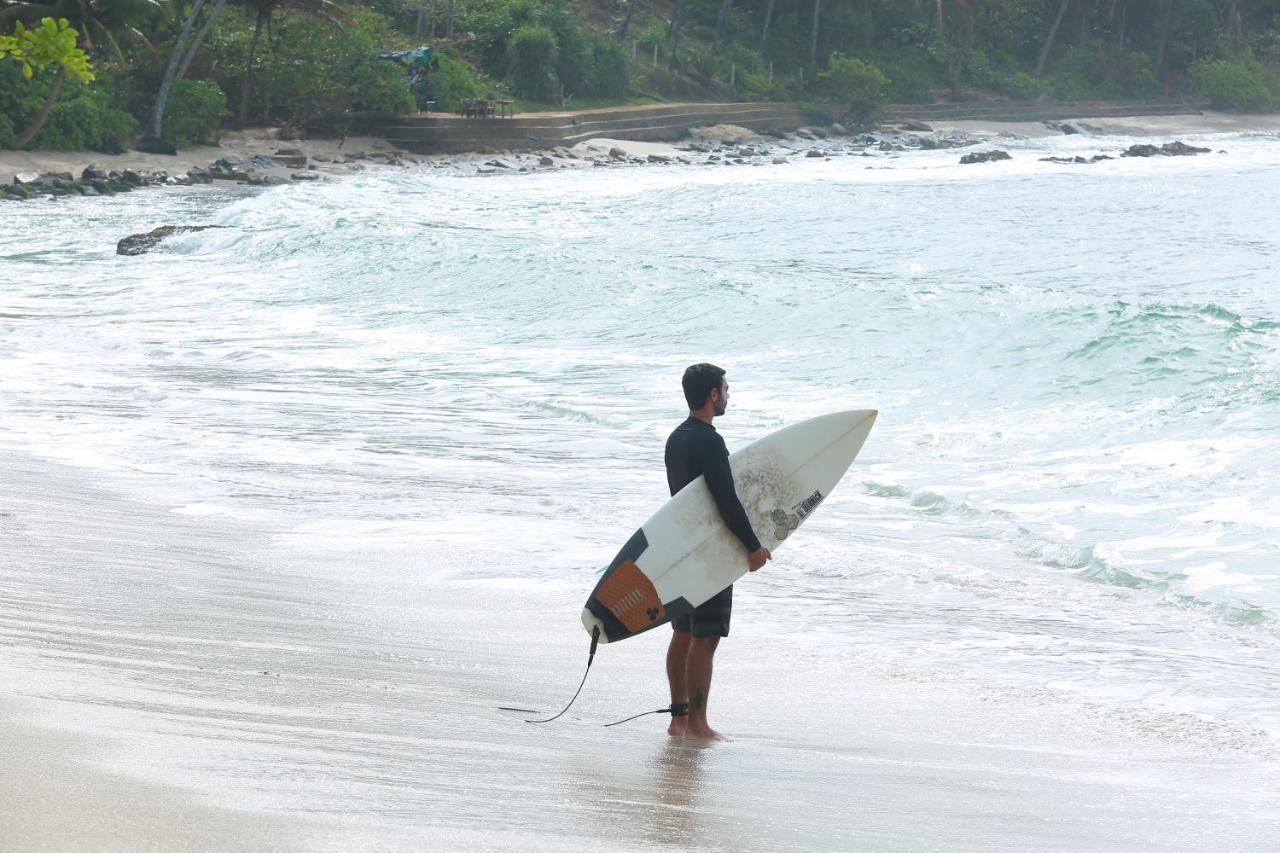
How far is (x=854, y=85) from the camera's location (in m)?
63.3

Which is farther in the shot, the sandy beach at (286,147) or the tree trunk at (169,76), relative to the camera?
the tree trunk at (169,76)

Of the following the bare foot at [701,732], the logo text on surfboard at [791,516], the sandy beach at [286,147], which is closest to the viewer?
the bare foot at [701,732]

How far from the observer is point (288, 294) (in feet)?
61.8

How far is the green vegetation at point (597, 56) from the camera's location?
38281mm

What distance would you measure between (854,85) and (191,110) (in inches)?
1243

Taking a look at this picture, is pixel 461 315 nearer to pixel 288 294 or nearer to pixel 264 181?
pixel 288 294

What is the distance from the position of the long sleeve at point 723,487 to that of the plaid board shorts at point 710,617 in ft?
0.61

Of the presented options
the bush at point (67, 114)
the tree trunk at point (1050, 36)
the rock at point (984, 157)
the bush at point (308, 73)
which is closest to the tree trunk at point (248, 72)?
the bush at point (308, 73)

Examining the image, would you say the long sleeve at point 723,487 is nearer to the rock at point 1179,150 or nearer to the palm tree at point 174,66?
the palm tree at point 174,66

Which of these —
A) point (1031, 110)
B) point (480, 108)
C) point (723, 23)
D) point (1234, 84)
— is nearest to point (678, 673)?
point (480, 108)

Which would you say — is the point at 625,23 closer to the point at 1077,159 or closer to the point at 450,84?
the point at 450,84

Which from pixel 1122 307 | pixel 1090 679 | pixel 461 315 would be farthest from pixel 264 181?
pixel 1090 679

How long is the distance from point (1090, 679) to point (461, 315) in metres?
12.7

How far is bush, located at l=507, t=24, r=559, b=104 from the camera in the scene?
172ft
